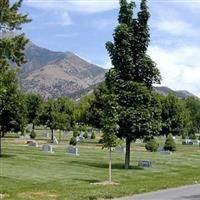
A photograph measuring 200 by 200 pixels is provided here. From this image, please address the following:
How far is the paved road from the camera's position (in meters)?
20.0

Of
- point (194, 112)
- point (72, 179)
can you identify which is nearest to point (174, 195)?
point (72, 179)

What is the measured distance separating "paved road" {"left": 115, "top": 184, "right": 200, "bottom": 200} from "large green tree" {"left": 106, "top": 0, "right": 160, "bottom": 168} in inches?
391

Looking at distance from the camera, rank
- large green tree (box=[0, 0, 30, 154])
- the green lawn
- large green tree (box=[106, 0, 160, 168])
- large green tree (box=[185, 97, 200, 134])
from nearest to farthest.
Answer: large green tree (box=[0, 0, 30, 154]) < the green lawn < large green tree (box=[106, 0, 160, 168]) < large green tree (box=[185, 97, 200, 134])

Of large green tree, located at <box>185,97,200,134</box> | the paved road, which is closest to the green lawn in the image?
the paved road

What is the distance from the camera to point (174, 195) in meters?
21.1

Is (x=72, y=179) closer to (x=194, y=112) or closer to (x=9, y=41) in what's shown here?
(x=9, y=41)

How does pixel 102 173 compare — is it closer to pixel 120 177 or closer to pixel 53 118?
pixel 120 177

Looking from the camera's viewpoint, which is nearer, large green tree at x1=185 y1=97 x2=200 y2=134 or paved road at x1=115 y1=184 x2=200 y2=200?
paved road at x1=115 y1=184 x2=200 y2=200

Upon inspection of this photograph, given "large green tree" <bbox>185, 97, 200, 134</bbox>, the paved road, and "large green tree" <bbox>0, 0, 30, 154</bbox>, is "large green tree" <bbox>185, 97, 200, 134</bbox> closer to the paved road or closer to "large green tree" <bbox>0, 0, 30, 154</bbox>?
the paved road

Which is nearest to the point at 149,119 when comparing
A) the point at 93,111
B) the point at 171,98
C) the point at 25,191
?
the point at 25,191

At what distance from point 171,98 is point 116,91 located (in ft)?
210

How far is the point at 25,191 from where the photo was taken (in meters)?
20.3

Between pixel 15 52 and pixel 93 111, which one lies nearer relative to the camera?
pixel 15 52

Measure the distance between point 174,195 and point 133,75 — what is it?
14.3 metres
